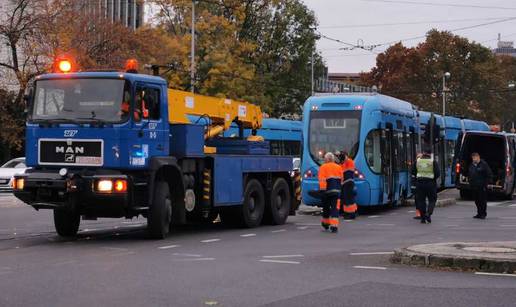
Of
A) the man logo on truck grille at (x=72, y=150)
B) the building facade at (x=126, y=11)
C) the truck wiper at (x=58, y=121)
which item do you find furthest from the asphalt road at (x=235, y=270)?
the building facade at (x=126, y=11)

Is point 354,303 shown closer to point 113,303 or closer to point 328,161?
point 113,303

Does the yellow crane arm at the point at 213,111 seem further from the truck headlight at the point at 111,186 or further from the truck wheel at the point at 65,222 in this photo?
the truck wheel at the point at 65,222

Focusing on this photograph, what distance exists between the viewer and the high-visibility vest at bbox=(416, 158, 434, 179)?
1788 centimetres

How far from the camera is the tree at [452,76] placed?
64125mm

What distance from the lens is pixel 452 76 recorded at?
64500mm

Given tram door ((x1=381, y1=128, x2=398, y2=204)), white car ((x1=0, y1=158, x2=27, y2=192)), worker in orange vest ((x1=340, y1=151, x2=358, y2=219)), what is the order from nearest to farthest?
worker in orange vest ((x1=340, y1=151, x2=358, y2=219))
tram door ((x1=381, y1=128, x2=398, y2=204))
white car ((x1=0, y1=158, x2=27, y2=192))

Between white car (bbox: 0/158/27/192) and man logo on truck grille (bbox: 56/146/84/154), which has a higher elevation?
man logo on truck grille (bbox: 56/146/84/154)

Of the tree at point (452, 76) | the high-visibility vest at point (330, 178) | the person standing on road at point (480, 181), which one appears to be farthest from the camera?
the tree at point (452, 76)

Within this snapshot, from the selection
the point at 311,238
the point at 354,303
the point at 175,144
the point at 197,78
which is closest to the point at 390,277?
the point at 354,303

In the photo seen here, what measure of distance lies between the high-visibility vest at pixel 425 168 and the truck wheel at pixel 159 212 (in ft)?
24.0

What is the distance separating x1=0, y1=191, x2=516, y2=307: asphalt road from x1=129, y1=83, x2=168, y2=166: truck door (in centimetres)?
163

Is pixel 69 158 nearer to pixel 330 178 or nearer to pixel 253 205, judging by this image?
pixel 253 205

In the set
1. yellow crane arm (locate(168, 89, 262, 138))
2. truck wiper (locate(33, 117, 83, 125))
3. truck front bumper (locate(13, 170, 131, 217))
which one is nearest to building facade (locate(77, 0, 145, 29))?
yellow crane arm (locate(168, 89, 262, 138))

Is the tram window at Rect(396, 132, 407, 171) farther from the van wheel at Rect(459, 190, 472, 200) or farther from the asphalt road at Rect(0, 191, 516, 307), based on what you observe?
the asphalt road at Rect(0, 191, 516, 307)
